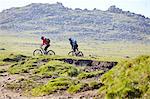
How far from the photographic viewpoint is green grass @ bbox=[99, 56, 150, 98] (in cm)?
1894

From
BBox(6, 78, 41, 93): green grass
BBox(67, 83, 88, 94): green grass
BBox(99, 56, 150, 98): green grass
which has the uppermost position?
BBox(99, 56, 150, 98): green grass

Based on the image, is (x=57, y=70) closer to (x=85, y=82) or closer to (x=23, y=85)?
(x=23, y=85)

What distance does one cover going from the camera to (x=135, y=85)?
64.4 ft

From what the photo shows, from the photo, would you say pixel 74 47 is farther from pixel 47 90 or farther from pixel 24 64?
pixel 47 90

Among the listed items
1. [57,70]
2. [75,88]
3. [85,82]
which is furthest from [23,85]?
[57,70]

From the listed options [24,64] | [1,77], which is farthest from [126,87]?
[24,64]

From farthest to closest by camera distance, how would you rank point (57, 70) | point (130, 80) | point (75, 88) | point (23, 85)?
point (57, 70) < point (23, 85) < point (75, 88) < point (130, 80)

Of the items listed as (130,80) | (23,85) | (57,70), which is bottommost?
(23,85)

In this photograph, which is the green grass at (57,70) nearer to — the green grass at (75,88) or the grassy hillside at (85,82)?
the grassy hillside at (85,82)

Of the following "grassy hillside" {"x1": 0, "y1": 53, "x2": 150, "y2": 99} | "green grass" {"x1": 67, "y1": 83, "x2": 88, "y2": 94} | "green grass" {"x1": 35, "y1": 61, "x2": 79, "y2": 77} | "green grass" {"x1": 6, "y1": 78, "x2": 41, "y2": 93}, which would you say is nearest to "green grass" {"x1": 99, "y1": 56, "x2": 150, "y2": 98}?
"grassy hillside" {"x1": 0, "y1": 53, "x2": 150, "y2": 99}

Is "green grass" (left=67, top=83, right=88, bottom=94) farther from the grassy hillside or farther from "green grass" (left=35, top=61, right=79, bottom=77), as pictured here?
"green grass" (left=35, top=61, right=79, bottom=77)

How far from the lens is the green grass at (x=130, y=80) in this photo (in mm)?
18938

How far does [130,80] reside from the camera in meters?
19.9

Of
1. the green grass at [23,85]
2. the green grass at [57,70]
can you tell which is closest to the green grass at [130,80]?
the green grass at [23,85]
